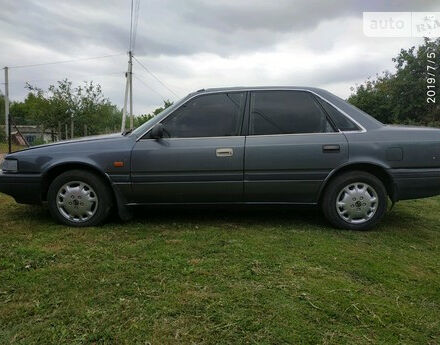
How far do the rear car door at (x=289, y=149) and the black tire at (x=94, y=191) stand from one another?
5.04 feet

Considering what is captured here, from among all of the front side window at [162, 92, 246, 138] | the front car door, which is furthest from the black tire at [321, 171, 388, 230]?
the front side window at [162, 92, 246, 138]

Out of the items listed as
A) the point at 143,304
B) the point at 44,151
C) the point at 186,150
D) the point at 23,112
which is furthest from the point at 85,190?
the point at 23,112

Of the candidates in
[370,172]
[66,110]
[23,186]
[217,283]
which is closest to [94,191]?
[23,186]

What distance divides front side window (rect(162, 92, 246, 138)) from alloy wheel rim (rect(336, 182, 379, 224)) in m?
1.35

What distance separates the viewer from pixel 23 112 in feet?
162

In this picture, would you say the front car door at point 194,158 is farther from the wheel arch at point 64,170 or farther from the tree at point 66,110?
the tree at point 66,110

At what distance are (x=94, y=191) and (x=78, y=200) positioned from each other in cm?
20

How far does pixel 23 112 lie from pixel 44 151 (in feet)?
170

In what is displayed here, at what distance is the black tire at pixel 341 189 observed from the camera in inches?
160

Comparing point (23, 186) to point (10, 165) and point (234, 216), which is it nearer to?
point (10, 165)

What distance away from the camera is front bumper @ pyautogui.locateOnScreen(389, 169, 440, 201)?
13.3 feet

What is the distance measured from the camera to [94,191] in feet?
13.5

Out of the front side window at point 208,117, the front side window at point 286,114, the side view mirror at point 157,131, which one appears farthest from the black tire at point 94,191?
the front side window at point 286,114

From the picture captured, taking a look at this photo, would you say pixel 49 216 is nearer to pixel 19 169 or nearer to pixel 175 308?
pixel 19 169
